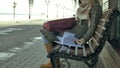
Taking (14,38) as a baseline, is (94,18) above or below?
above

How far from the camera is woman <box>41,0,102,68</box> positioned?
5.26 m

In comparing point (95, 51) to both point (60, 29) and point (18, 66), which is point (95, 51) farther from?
point (18, 66)

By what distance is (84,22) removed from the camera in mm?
5879

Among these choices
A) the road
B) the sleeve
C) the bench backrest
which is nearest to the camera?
the bench backrest

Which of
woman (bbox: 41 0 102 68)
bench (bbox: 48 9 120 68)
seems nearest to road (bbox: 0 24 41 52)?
woman (bbox: 41 0 102 68)

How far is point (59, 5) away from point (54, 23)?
419 ft

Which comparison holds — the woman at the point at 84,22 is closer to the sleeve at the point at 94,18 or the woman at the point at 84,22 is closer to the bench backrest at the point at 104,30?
the sleeve at the point at 94,18

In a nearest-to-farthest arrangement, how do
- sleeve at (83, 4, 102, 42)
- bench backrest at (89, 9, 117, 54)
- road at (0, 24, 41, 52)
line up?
bench backrest at (89, 9, 117, 54) < sleeve at (83, 4, 102, 42) < road at (0, 24, 41, 52)

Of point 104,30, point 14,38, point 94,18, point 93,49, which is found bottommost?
point 14,38

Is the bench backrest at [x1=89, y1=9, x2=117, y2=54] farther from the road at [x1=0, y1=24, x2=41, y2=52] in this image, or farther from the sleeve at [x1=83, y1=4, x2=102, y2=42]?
the road at [x1=0, y1=24, x2=41, y2=52]

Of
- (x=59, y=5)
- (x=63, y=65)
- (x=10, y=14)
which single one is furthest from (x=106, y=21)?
(x=59, y=5)

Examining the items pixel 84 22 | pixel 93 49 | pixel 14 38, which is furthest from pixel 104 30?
pixel 14 38

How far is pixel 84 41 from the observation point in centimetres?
531

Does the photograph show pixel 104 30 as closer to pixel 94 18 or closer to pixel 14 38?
pixel 94 18
